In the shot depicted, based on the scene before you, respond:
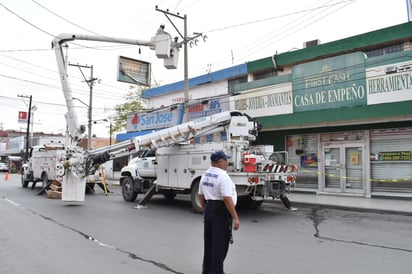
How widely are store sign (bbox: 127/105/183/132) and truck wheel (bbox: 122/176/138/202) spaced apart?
7938 millimetres

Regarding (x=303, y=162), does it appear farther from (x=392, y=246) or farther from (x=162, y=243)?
(x=162, y=243)

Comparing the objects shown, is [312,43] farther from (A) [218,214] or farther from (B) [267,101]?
(A) [218,214]

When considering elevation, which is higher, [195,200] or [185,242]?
[195,200]

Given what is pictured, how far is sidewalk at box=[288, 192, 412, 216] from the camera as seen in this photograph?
12.2 meters

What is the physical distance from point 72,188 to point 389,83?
481 inches

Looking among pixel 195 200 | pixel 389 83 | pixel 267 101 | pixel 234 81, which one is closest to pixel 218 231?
pixel 195 200

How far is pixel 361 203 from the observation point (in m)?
13.6

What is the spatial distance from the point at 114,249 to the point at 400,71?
11.6 metres

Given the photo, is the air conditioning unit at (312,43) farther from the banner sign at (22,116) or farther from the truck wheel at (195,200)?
the banner sign at (22,116)

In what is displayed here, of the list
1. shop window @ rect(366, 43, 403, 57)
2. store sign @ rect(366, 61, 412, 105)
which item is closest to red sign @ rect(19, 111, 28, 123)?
shop window @ rect(366, 43, 403, 57)

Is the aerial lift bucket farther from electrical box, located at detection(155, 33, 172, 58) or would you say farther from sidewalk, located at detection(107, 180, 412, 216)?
sidewalk, located at detection(107, 180, 412, 216)

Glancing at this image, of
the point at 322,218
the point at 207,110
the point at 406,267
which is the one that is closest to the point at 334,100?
the point at 322,218

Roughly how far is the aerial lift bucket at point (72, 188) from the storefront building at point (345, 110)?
8562mm

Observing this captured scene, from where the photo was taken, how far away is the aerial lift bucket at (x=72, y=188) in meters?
14.4
